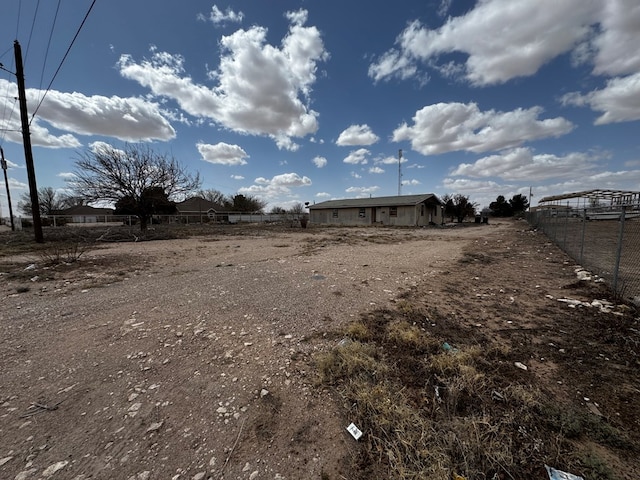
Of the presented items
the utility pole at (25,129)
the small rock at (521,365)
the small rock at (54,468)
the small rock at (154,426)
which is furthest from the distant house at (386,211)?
the small rock at (54,468)

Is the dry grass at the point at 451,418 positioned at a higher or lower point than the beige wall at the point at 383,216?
lower

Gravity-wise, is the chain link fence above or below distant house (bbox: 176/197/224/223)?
below

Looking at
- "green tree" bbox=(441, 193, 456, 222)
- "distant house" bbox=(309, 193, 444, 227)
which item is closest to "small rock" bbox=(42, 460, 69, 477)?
"distant house" bbox=(309, 193, 444, 227)

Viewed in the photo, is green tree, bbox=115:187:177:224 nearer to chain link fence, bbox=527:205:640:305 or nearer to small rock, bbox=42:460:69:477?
small rock, bbox=42:460:69:477

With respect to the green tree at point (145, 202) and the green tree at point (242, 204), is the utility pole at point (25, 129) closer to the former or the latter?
the green tree at point (145, 202)

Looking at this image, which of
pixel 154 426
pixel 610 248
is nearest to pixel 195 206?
pixel 154 426

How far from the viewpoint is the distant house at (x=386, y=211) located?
83.9 ft

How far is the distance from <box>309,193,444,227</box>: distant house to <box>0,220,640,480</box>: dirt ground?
68.1 ft

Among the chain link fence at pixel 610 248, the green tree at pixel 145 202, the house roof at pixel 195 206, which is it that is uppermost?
the house roof at pixel 195 206

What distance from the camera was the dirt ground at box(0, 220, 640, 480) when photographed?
1.60 metres

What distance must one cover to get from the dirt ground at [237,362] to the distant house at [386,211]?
20742 mm

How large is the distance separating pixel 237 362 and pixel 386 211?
87.0ft

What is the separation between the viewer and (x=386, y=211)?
2736 cm

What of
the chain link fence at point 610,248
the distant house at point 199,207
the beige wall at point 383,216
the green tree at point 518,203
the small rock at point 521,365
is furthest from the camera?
the green tree at point 518,203
